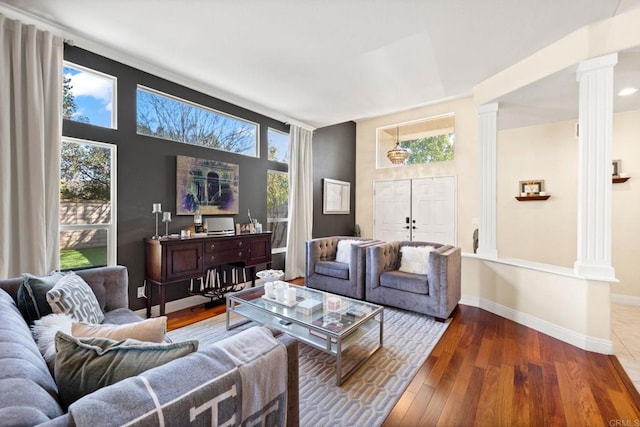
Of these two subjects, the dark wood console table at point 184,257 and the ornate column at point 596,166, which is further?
the dark wood console table at point 184,257

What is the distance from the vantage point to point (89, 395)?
663 mm

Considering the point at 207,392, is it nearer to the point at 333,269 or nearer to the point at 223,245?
the point at 223,245

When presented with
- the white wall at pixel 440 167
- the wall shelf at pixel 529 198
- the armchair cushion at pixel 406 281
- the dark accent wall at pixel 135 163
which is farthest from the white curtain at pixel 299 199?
the wall shelf at pixel 529 198

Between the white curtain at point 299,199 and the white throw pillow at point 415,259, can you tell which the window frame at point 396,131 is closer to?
the white curtain at point 299,199

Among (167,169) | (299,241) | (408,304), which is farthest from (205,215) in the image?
(408,304)

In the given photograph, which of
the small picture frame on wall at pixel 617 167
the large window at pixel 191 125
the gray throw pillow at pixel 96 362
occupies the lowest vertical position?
the gray throw pillow at pixel 96 362

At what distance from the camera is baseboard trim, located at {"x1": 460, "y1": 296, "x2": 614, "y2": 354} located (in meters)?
2.36

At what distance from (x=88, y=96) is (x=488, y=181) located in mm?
4603

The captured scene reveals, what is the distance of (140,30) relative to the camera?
8.15 ft

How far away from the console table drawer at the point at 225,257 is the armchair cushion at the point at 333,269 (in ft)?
3.53

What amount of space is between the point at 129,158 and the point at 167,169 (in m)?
0.41

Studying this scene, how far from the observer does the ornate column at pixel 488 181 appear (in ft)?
11.0

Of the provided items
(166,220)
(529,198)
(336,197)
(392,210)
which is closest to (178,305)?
(166,220)

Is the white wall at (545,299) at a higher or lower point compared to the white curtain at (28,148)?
lower
